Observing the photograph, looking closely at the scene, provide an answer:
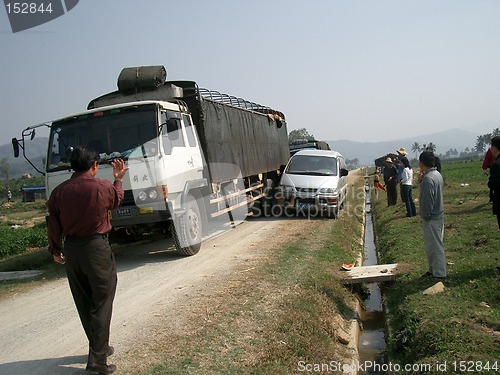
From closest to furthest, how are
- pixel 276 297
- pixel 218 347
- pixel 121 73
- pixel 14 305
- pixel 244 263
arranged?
pixel 218 347 → pixel 276 297 → pixel 14 305 → pixel 244 263 → pixel 121 73

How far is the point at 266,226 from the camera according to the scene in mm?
11609

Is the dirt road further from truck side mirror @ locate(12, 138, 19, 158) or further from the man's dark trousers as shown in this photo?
truck side mirror @ locate(12, 138, 19, 158)

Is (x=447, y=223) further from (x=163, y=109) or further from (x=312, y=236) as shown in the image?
(x=163, y=109)

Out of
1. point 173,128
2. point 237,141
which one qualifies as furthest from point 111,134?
point 237,141

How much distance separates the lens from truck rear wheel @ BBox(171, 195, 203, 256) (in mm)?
7921

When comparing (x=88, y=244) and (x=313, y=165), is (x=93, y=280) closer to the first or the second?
(x=88, y=244)

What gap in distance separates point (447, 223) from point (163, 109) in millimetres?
6977

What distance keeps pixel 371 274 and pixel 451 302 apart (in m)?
1.72

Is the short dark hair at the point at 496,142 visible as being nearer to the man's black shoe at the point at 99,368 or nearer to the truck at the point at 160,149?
the truck at the point at 160,149

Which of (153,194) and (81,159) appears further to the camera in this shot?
(153,194)

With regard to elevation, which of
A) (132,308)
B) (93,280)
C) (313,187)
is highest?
(93,280)

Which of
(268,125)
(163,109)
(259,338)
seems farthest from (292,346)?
(268,125)

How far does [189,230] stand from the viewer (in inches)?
322

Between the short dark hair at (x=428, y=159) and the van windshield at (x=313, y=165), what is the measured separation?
6.66 m
